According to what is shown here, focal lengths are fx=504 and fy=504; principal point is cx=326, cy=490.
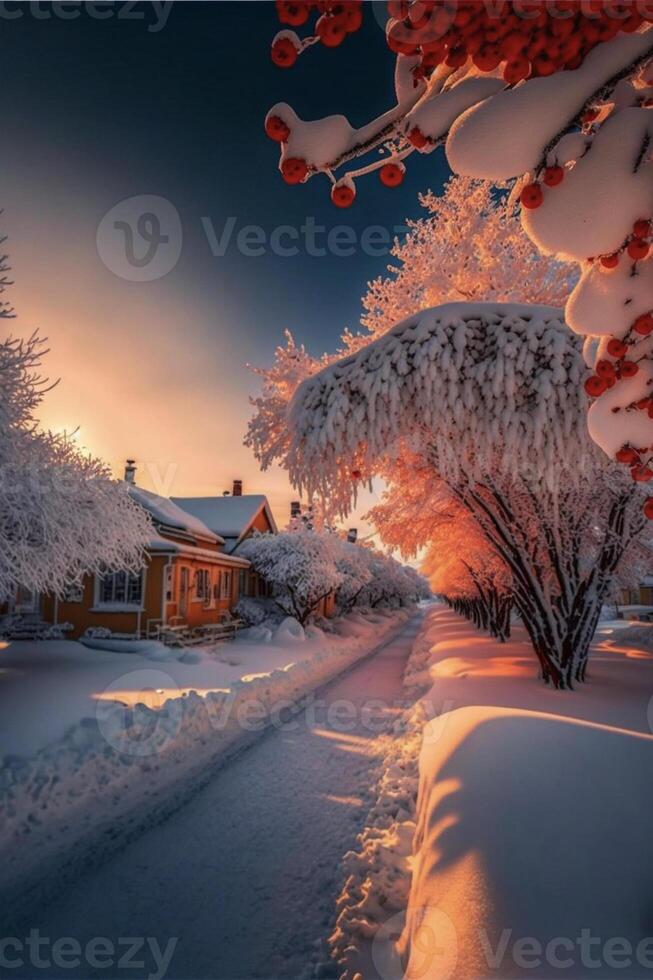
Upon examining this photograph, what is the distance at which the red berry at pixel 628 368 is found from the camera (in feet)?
6.43

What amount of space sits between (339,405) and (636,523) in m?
6.16

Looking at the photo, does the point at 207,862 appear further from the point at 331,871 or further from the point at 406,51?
the point at 406,51

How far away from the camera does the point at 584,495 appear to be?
28.4 ft

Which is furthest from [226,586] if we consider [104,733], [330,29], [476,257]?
[330,29]

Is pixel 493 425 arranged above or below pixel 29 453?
below

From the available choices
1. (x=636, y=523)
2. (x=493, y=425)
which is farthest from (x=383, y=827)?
(x=636, y=523)

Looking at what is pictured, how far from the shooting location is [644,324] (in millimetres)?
1879

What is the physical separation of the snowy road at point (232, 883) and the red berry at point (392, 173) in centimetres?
453

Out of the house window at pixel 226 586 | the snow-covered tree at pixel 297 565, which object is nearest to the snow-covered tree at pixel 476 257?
the snow-covered tree at pixel 297 565

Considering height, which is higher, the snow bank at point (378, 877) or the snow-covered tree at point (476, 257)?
the snow-covered tree at point (476, 257)

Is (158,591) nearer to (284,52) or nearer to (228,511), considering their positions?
(228,511)

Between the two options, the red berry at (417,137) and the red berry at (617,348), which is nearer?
the red berry at (417,137)

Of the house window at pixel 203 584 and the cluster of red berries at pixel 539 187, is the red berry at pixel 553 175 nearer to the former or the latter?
the cluster of red berries at pixel 539 187

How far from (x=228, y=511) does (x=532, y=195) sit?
32297 mm
